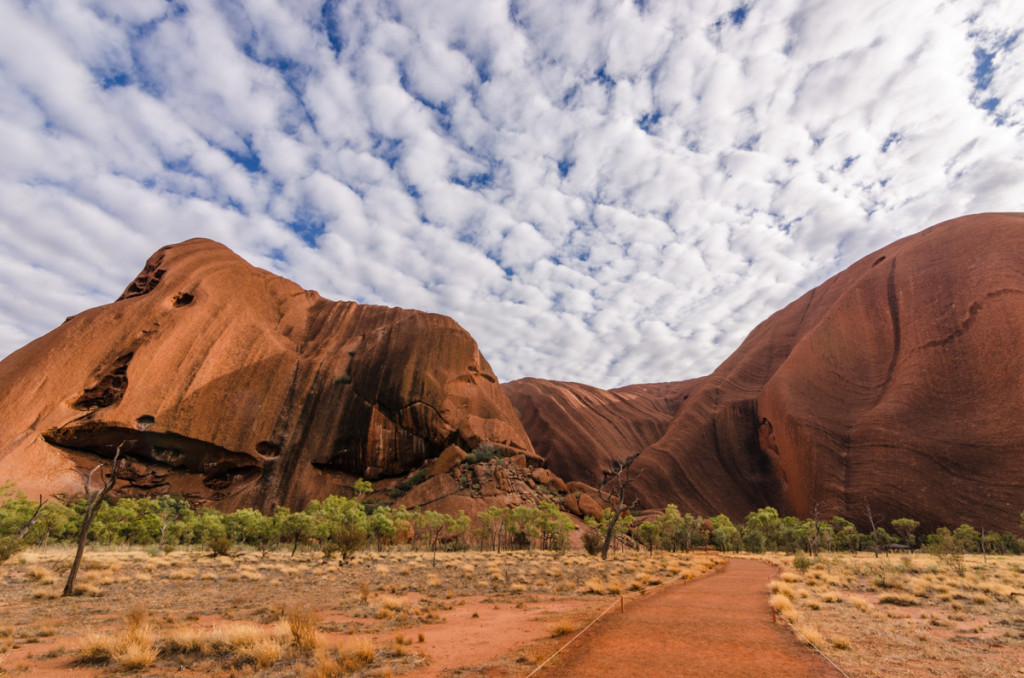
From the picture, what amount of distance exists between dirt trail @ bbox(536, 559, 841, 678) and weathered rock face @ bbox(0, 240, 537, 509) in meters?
43.4

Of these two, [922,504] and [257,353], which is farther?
[257,353]

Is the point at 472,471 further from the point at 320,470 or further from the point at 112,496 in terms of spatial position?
the point at 112,496

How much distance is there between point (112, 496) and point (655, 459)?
68234 millimetres

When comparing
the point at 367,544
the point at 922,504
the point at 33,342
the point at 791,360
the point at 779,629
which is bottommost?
the point at 367,544

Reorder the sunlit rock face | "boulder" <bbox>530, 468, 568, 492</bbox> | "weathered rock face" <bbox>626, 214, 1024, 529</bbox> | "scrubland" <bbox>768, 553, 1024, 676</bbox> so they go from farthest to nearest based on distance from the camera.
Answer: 1. "boulder" <bbox>530, 468, 568, 492</bbox>
2. the sunlit rock face
3. "weathered rock face" <bbox>626, 214, 1024, 529</bbox>
4. "scrubland" <bbox>768, 553, 1024, 676</bbox>

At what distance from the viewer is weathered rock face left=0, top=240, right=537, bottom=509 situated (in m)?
42.9

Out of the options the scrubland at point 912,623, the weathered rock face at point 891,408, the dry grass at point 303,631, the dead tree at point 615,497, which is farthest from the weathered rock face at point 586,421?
the dry grass at point 303,631

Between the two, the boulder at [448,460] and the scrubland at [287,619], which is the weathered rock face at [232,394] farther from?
the scrubland at [287,619]

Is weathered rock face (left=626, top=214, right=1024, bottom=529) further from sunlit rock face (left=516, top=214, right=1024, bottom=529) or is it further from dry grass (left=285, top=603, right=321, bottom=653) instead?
dry grass (left=285, top=603, right=321, bottom=653)

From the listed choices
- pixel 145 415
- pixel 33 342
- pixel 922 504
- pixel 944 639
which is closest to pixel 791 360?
pixel 922 504

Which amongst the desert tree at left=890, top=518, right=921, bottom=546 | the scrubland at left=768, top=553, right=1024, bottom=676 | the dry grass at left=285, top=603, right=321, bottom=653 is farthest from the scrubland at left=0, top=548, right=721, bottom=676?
the desert tree at left=890, top=518, right=921, bottom=546

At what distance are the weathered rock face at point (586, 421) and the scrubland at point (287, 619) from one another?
64.0m

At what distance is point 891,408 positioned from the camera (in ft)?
165

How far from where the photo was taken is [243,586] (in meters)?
16.3
